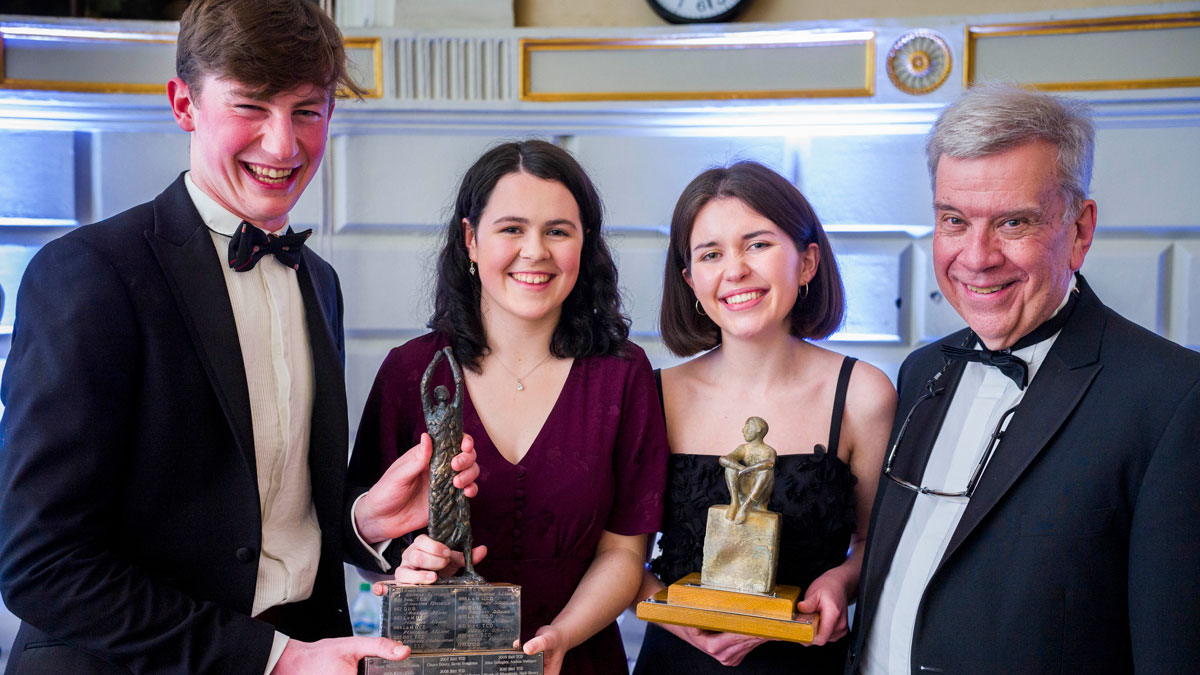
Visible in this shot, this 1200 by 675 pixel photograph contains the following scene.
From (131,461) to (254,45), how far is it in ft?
2.90

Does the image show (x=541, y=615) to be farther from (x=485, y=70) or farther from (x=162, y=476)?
(x=485, y=70)

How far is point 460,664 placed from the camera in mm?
1984

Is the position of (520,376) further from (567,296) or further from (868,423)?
(868,423)

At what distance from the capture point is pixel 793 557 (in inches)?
100

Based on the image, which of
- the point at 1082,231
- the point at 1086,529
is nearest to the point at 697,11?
the point at 1082,231

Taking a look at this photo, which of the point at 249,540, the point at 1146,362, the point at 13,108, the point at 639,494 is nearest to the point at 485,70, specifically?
the point at 13,108

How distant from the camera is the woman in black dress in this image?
2.53m

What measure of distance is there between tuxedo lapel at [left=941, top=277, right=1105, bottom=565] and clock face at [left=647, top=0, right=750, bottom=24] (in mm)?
2989

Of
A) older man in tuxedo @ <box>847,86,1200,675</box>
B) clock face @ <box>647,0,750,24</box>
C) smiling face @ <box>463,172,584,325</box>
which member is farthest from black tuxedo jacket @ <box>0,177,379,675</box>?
clock face @ <box>647,0,750,24</box>

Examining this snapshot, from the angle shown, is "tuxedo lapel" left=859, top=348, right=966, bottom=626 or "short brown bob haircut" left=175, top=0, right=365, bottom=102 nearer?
"short brown bob haircut" left=175, top=0, right=365, bottom=102

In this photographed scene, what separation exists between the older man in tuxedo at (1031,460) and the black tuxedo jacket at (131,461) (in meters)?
1.45

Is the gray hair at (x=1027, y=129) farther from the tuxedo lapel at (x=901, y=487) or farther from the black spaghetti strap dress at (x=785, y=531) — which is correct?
the black spaghetti strap dress at (x=785, y=531)

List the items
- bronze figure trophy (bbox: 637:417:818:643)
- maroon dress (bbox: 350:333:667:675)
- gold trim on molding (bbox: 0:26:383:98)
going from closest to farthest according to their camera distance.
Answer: bronze figure trophy (bbox: 637:417:818:643)
maroon dress (bbox: 350:333:667:675)
gold trim on molding (bbox: 0:26:383:98)

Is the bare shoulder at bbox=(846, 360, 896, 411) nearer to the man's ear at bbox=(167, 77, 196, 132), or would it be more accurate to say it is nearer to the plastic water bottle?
the man's ear at bbox=(167, 77, 196, 132)
